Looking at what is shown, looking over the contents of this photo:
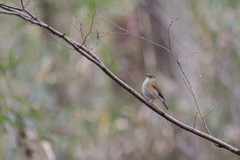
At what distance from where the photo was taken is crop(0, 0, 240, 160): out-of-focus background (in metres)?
6.37

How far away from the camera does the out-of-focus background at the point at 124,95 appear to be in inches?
251

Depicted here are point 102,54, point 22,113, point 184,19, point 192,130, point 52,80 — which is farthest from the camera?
point 184,19

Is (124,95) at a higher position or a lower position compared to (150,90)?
higher

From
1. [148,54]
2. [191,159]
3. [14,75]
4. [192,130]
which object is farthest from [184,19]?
[192,130]

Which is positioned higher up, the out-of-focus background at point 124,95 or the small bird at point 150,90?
the out-of-focus background at point 124,95

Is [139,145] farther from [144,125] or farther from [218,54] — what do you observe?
[218,54]

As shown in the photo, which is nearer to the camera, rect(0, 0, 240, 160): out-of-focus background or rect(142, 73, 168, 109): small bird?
rect(142, 73, 168, 109): small bird

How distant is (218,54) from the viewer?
23.8ft

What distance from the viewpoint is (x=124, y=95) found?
8.64 meters

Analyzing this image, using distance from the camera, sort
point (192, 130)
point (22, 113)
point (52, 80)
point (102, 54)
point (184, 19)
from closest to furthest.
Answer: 1. point (192, 130)
2. point (22, 113)
3. point (102, 54)
4. point (52, 80)
5. point (184, 19)

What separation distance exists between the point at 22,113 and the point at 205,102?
3094 millimetres

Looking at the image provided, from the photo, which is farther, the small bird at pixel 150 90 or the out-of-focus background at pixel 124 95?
the out-of-focus background at pixel 124 95

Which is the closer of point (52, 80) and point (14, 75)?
point (14, 75)

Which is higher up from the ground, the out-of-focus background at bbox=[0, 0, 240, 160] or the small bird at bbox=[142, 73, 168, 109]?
the out-of-focus background at bbox=[0, 0, 240, 160]
